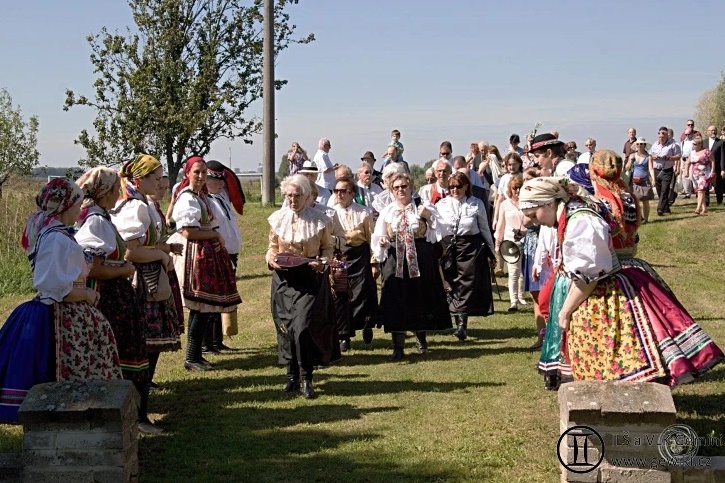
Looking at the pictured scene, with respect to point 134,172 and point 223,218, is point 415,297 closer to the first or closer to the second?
point 223,218

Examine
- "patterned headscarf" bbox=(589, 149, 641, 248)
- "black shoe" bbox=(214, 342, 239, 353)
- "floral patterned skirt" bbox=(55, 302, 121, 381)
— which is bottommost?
"black shoe" bbox=(214, 342, 239, 353)

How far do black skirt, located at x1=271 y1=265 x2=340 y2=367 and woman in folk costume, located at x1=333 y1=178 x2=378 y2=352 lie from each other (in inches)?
70.9

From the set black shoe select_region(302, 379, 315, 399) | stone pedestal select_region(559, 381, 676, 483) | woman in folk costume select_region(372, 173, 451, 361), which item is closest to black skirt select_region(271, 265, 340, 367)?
black shoe select_region(302, 379, 315, 399)

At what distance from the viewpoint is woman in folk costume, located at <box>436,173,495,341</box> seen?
35.9 ft

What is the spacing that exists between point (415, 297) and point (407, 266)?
0.32 meters

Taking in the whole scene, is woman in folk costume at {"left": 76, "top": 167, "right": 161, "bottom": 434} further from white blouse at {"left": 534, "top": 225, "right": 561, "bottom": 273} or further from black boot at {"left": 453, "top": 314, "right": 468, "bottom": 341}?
black boot at {"left": 453, "top": 314, "right": 468, "bottom": 341}

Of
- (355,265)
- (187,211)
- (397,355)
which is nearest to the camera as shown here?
(187,211)

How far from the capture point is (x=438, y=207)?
11.1 m

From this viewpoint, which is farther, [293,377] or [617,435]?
[293,377]

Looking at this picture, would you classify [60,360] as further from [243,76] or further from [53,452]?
[243,76]

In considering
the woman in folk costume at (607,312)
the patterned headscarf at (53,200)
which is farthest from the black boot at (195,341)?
the woman in folk costume at (607,312)

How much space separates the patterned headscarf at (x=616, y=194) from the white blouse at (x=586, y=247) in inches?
16.6

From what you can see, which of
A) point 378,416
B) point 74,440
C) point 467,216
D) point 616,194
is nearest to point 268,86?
point 467,216

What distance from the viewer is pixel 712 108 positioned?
159 feet
